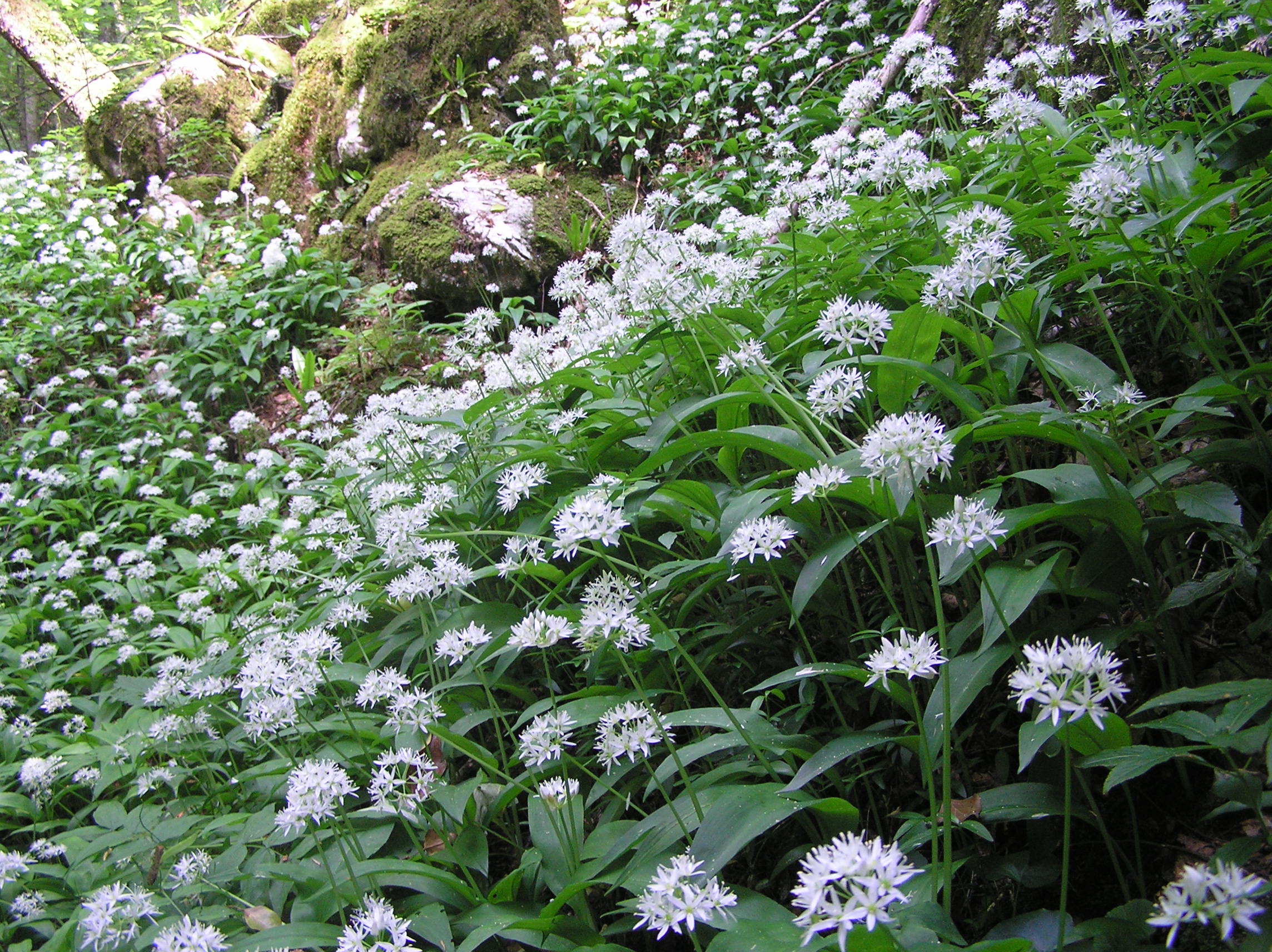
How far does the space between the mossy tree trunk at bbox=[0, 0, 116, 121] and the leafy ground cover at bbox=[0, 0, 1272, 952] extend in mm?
10952

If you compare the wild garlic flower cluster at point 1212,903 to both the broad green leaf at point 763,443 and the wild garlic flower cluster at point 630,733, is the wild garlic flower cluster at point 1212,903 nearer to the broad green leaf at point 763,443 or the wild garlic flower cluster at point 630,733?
the wild garlic flower cluster at point 630,733

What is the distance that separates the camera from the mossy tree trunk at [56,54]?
35.6ft

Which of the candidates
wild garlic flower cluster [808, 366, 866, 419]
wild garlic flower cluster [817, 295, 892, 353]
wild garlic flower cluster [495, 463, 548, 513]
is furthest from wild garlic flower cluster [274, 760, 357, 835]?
wild garlic flower cluster [817, 295, 892, 353]

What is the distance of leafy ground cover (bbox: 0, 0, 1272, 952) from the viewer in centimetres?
126

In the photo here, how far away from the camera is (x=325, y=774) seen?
1.51 m

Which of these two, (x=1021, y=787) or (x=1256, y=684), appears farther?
(x=1021, y=787)

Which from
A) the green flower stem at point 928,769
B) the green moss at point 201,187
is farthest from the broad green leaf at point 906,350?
the green moss at point 201,187

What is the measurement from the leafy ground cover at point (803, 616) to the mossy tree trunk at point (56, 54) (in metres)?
11.0

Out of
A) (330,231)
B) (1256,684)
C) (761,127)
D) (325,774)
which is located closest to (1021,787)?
(1256,684)

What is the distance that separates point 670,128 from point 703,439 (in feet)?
19.0

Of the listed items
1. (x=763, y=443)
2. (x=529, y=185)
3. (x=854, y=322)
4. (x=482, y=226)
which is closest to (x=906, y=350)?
(x=854, y=322)

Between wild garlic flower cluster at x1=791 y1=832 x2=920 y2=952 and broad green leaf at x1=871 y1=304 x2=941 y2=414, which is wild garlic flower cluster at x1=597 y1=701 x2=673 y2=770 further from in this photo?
broad green leaf at x1=871 y1=304 x2=941 y2=414

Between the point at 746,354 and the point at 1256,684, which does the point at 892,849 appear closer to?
the point at 1256,684

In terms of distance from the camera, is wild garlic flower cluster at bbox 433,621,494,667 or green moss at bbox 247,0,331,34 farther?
green moss at bbox 247,0,331,34
